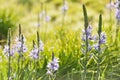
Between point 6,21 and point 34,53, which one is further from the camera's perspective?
point 6,21

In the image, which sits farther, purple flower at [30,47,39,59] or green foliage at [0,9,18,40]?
green foliage at [0,9,18,40]

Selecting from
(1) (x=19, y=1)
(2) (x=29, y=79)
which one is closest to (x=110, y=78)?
(2) (x=29, y=79)

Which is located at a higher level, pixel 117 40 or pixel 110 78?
pixel 117 40

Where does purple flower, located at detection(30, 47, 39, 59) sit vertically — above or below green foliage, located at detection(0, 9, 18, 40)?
below

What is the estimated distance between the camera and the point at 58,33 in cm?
718

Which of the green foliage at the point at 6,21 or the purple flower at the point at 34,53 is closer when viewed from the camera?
the purple flower at the point at 34,53

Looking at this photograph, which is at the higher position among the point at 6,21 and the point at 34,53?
the point at 6,21

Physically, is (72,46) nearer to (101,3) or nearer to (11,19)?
(11,19)

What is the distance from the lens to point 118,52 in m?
5.49

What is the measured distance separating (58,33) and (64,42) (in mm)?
1213

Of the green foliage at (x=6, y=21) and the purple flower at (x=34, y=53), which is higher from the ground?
the green foliage at (x=6, y=21)

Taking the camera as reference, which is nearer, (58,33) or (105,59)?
(105,59)

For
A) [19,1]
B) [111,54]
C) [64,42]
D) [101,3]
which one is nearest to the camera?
[111,54]

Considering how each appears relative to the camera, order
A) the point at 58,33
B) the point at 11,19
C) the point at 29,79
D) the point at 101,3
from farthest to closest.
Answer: the point at 101,3 → the point at 11,19 → the point at 58,33 → the point at 29,79
